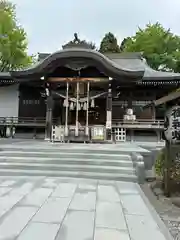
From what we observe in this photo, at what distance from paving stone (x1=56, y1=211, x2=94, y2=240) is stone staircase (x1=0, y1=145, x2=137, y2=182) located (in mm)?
2630

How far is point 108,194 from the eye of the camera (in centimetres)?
512

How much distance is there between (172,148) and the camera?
5.84 m

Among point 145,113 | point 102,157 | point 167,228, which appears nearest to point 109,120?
point 145,113

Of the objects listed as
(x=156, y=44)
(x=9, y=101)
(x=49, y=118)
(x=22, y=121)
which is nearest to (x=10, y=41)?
(x=9, y=101)

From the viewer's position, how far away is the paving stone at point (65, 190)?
4952 mm

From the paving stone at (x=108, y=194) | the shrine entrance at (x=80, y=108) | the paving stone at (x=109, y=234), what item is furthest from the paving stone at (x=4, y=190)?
the shrine entrance at (x=80, y=108)

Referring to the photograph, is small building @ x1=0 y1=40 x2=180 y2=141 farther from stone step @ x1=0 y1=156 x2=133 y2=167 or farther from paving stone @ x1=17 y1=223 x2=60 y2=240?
paving stone @ x1=17 y1=223 x2=60 y2=240

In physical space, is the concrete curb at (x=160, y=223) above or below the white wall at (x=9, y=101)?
below

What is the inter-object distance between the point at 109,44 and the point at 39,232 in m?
34.9

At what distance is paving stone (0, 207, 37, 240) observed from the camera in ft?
10.3

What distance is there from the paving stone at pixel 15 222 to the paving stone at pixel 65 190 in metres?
0.93

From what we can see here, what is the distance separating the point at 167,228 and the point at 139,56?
17.3 m

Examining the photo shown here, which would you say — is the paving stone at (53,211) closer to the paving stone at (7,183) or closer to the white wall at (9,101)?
the paving stone at (7,183)

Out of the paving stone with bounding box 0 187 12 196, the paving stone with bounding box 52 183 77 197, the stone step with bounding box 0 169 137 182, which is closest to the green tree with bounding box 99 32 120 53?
the stone step with bounding box 0 169 137 182
